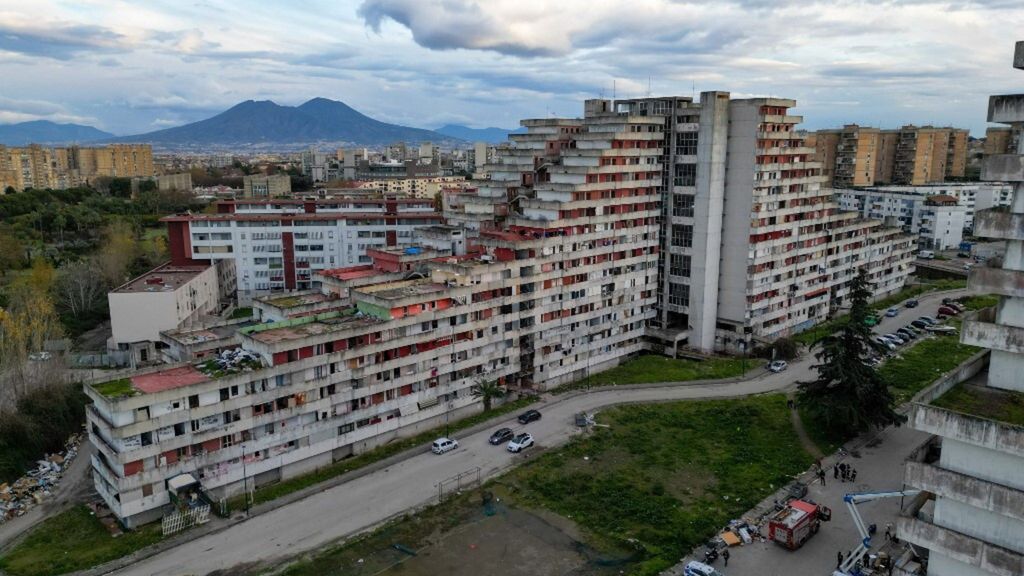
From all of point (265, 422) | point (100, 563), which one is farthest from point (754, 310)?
point (100, 563)

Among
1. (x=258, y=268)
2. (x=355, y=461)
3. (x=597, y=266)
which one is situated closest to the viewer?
(x=355, y=461)

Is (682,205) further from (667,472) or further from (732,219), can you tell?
(667,472)

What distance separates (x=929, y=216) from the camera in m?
114

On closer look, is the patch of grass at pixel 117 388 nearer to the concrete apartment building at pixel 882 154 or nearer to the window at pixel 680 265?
the window at pixel 680 265

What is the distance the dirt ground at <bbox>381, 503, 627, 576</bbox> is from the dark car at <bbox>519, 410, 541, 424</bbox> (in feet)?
41.8

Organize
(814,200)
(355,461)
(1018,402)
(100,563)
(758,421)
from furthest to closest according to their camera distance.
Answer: (814,200) → (758,421) → (355,461) → (100,563) → (1018,402)

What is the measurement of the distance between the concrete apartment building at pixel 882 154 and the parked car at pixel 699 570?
5269 inches

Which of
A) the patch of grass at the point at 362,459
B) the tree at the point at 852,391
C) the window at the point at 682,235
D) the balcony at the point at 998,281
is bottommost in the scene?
the patch of grass at the point at 362,459

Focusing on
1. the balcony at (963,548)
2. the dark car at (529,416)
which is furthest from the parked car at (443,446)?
the balcony at (963,548)

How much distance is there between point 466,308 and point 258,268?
156 feet

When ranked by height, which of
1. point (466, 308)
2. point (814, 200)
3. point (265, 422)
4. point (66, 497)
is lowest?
point (66, 497)

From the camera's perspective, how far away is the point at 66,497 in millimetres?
41656

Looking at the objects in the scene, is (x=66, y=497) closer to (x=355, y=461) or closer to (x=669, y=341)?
(x=355, y=461)

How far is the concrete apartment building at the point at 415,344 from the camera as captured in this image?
1468 inches
